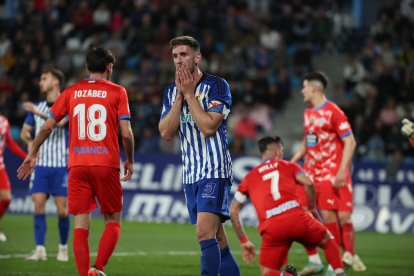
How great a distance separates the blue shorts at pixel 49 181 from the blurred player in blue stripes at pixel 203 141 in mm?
4493

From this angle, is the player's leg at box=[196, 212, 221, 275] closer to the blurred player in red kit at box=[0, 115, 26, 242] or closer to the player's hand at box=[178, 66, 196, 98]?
the player's hand at box=[178, 66, 196, 98]

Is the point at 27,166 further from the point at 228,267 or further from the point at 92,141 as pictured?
the point at 228,267

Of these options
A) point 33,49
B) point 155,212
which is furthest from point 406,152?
point 33,49

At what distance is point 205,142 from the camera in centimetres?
793

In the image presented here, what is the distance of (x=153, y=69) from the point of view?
83.7 feet

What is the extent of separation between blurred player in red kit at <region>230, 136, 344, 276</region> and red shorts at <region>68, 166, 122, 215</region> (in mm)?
1293

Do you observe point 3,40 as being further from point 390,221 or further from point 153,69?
point 390,221

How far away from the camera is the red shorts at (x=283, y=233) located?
8.85 meters

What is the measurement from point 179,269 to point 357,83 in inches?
538

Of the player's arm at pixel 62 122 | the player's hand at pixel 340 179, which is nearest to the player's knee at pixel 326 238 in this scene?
the player's hand at pixel 340 179

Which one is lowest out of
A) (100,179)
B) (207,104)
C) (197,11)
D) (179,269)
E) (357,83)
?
(179,269)

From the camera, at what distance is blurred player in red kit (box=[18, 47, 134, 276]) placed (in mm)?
8773

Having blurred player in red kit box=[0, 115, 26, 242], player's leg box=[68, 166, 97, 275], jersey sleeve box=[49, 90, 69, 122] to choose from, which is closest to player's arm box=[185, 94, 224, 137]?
player's leg box=[68, 166, 97, 275]

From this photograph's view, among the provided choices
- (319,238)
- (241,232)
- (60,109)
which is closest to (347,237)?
Result: (319,238)
